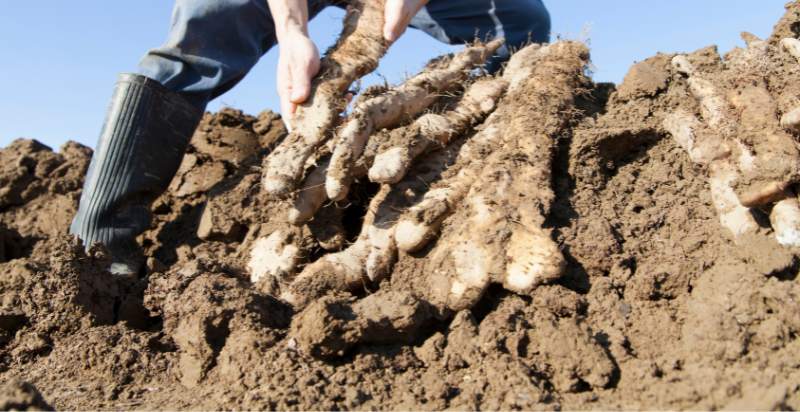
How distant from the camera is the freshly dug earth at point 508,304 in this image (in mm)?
1540

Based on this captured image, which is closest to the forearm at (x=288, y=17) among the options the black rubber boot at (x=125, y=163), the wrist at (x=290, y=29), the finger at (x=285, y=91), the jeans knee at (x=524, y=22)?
the wrist at (x=290, y=29)

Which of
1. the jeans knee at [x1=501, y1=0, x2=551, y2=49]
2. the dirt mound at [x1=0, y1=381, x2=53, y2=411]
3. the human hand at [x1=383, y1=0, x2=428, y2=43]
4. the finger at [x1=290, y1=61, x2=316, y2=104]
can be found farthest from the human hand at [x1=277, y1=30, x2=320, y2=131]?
the jeans knee at [x1=501, y1=0, x2=551, y2=49]

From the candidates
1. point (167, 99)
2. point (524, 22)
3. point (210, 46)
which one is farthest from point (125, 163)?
point (524, 22)

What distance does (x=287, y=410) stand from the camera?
145 centimetres

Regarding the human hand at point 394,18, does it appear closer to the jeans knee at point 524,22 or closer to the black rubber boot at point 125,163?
the black rubber boot at point 125,163

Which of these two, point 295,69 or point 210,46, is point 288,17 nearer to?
point 295,69

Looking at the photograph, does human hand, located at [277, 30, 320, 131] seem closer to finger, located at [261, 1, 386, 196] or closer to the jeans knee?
finger, located at [261, 1, 386, 196]

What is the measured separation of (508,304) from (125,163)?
1.80 metres

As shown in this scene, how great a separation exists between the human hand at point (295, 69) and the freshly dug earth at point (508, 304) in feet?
1.32

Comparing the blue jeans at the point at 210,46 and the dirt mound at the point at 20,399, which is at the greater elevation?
the blue jeans at the point at 210,46

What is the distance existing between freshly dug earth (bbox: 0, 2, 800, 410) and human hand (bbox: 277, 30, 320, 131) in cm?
40

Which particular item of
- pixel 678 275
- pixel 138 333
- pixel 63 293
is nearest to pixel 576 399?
pixel 678 275

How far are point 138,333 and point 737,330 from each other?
1658mm

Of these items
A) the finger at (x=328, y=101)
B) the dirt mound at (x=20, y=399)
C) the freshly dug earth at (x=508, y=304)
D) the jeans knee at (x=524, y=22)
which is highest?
the jeans knee at (x=524, y=22)
